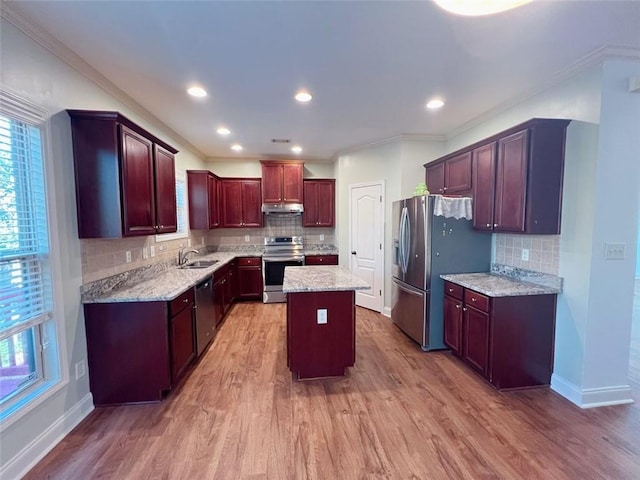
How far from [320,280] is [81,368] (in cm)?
203

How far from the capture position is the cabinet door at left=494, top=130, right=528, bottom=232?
2.46 m

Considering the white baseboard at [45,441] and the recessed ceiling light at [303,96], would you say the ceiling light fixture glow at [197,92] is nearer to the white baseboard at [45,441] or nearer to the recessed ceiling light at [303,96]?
the recessed ceiling light at [303,96]

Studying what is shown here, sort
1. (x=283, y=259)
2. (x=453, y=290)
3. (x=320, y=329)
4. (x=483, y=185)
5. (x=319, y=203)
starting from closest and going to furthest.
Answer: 1. (x=320, y=329)
2. (x=483, y=185)
3. (x=453, y=290)
4. (x=283, y=259)
5. (x=319, y=203)

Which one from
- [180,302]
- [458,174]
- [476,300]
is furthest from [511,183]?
[180,302]

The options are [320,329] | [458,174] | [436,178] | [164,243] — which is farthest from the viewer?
[436,178]

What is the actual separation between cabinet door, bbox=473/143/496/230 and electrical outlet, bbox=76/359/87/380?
3754 millimetres

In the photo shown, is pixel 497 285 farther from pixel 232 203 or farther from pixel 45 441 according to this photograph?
pixel 232 203

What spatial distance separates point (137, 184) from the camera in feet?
7.98

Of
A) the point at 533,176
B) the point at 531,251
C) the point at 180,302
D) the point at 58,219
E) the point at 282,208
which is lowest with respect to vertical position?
the point at 180,302

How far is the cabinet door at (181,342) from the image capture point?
2412mm

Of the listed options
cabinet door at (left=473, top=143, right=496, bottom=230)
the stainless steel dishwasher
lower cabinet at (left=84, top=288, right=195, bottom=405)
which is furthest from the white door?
lower cabinet at (left=84, top=288, right=195, bottom=405)

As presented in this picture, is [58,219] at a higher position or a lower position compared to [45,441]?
higher

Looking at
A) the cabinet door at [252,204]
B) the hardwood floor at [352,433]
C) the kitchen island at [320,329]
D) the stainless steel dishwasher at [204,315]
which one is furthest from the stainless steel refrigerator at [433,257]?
the cabinet door at [252,204]

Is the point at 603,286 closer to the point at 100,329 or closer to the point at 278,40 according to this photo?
the point at 278,40
